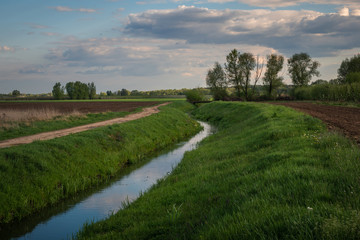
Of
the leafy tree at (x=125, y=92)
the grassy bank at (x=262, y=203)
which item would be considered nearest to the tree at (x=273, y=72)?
the grassy bank at (x=262, y=203)

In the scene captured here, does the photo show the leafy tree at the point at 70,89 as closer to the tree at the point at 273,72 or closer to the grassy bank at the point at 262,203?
the tree at the point at 273,72

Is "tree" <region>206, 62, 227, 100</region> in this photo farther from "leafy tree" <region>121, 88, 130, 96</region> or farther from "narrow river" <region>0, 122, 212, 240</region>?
"leafy tree" <region>121, 88, 130, 96</region>

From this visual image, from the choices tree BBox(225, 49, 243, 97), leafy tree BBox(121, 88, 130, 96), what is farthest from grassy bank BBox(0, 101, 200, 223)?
leafy tree BBox(121, 88, 130, 96)

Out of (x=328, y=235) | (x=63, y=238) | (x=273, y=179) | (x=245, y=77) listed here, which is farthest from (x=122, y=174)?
(x=245, y=77)

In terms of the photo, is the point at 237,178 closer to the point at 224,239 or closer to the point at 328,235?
the point at 224,239

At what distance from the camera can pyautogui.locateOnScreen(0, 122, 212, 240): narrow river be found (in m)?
8.81

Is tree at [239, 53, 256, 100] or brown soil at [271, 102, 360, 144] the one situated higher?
tree at [239, 53, 256, 100]

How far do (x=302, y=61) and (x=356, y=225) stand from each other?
3753 inches

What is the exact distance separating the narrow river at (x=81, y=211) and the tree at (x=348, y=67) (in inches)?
2867

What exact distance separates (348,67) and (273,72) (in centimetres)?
1952

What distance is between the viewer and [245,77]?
80.3 m

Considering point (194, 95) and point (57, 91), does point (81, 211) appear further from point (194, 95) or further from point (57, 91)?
point (57, 91)

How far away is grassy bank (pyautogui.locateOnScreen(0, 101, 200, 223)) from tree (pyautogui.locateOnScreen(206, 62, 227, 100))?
229 feet

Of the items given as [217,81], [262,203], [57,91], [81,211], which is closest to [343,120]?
[262,203]
